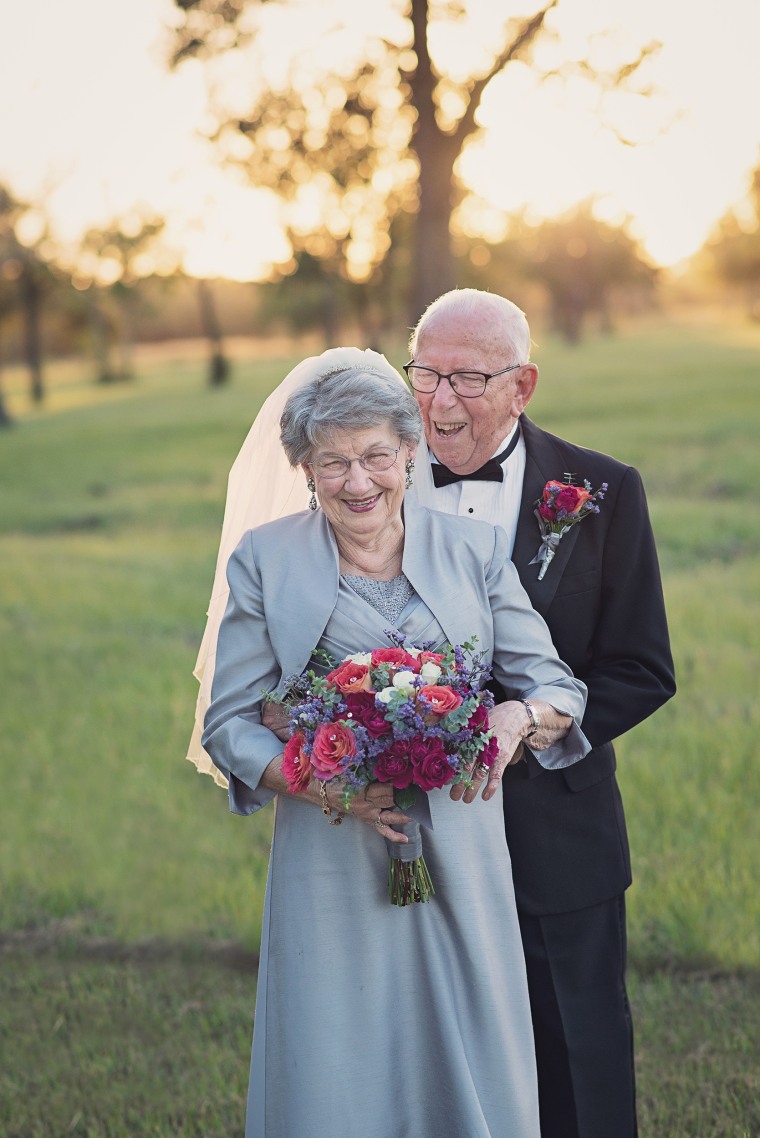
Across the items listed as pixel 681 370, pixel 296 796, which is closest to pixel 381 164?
pixel 296 796

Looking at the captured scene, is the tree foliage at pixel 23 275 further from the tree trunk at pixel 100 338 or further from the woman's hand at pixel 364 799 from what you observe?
the woman's hand at pixel 364 799

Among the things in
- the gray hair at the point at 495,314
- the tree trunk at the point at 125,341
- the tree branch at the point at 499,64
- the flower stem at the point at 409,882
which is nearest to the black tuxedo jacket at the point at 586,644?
the gray hair at the point at 495,314

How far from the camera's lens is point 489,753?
121 inches

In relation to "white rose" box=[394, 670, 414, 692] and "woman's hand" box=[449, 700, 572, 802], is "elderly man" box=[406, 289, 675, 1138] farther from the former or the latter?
"white rose" box=[394, 670, 414, 692]

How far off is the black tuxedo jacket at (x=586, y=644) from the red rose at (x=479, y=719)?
2.37 ft

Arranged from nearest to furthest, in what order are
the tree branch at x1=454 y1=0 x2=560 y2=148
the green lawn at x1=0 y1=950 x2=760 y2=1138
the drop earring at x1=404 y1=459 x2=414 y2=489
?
1. the drop earring at x1=404 y1=459 x2=414 y2=489
2. the green lawn at x1=0 y1=950 x2=760 y2=1138
3. the tree branch at x1=454 y1=0 x2=560 y2=148

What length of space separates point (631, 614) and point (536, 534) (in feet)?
1.32

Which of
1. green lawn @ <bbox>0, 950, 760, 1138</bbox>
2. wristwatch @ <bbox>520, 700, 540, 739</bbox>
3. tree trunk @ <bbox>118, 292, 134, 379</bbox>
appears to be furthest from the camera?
tree trunk @ <bbox>118, 292, 134, 379</bbox>

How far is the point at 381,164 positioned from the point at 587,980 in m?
11.9

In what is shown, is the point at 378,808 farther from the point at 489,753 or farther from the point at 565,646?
the point at 565,646

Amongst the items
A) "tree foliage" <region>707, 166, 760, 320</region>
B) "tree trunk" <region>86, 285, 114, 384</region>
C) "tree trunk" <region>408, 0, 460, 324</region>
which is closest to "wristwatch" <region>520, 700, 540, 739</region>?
"tree trunk" <region>408, 0, 460, 324</region>

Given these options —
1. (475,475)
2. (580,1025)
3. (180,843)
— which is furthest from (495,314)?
(180,843)

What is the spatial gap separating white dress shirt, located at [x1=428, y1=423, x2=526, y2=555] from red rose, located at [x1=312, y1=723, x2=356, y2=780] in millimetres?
1133

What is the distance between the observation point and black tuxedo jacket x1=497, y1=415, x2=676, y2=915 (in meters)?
3.75
